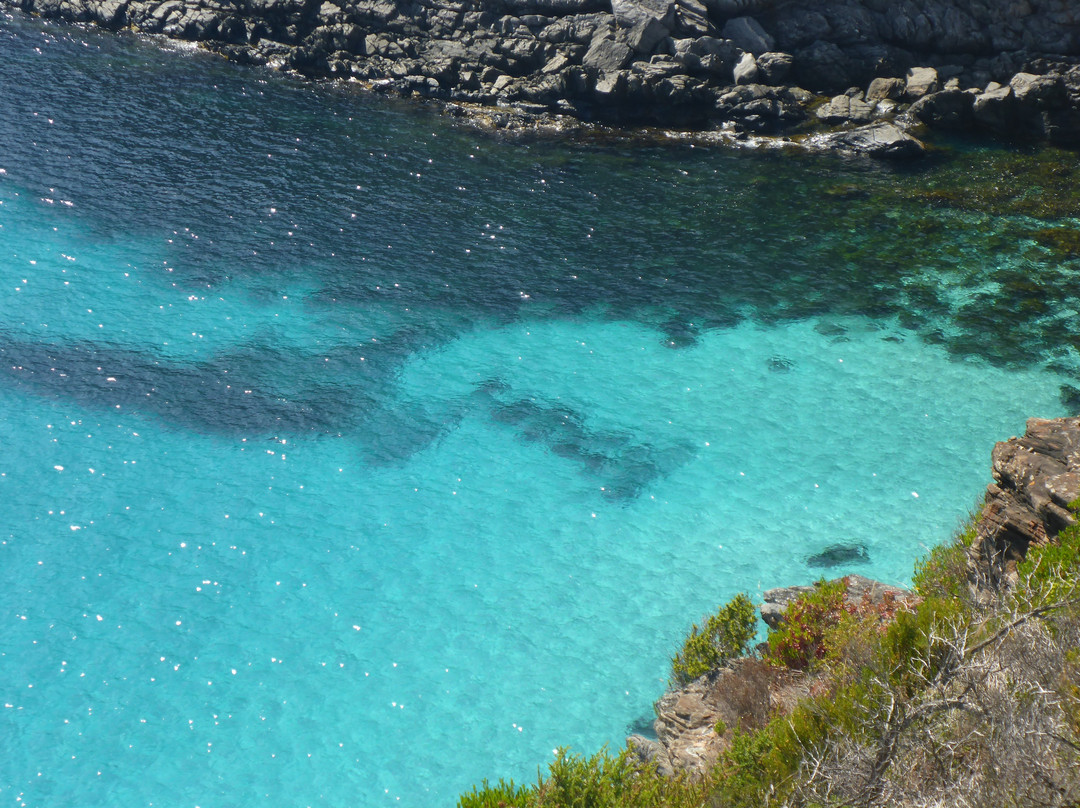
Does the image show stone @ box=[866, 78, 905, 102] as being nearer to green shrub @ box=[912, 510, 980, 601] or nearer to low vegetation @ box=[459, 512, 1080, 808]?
green shrub @ box=[912, 510, 980, 601]

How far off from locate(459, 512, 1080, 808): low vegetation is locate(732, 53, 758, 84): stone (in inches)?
1402

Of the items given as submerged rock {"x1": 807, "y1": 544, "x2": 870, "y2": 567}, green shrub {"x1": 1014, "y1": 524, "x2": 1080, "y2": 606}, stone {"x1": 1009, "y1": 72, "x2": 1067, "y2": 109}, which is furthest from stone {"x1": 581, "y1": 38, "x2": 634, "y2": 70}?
green shrub {"x1": 1014, "y1": 524, "x2": 1080, "y2": 606}

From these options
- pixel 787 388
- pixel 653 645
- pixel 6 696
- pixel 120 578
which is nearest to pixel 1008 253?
pixel 787 388

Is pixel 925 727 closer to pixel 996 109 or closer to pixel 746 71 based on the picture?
pixel 996 109

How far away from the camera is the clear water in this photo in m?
15.6

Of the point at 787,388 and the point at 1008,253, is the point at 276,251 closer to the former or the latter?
the point at 787,388

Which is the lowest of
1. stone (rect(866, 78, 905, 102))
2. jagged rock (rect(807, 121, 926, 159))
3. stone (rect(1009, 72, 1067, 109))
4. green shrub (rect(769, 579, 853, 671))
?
green shrub (rect(769, 579, 853, 671))

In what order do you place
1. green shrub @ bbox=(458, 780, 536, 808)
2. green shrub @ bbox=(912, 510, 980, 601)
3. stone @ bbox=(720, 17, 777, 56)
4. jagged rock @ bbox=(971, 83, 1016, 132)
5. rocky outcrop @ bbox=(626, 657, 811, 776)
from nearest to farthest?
green shrub @ bbox=(458, 780, 536, 808) < rocky outcrop @ bbox=(626, 657, 811, 776) < green shrub @ bbox=(912, 510, 980, 601) < jagged rock @ bbox=(971, 83, 1016, 132) < stone @ bbox=(720, 17, 777, 56)

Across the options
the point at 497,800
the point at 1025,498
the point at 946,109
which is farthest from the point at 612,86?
the point at 497,800

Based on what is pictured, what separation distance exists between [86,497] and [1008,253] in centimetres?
3234

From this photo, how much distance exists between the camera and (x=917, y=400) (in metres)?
24.0

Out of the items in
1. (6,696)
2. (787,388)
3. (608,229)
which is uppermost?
(608,229)

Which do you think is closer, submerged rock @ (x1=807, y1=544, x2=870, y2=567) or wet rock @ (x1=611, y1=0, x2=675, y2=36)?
submerged rock @ (x1=807, y1=544, x2=870, y2=567)

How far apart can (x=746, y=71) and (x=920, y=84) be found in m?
8.57
